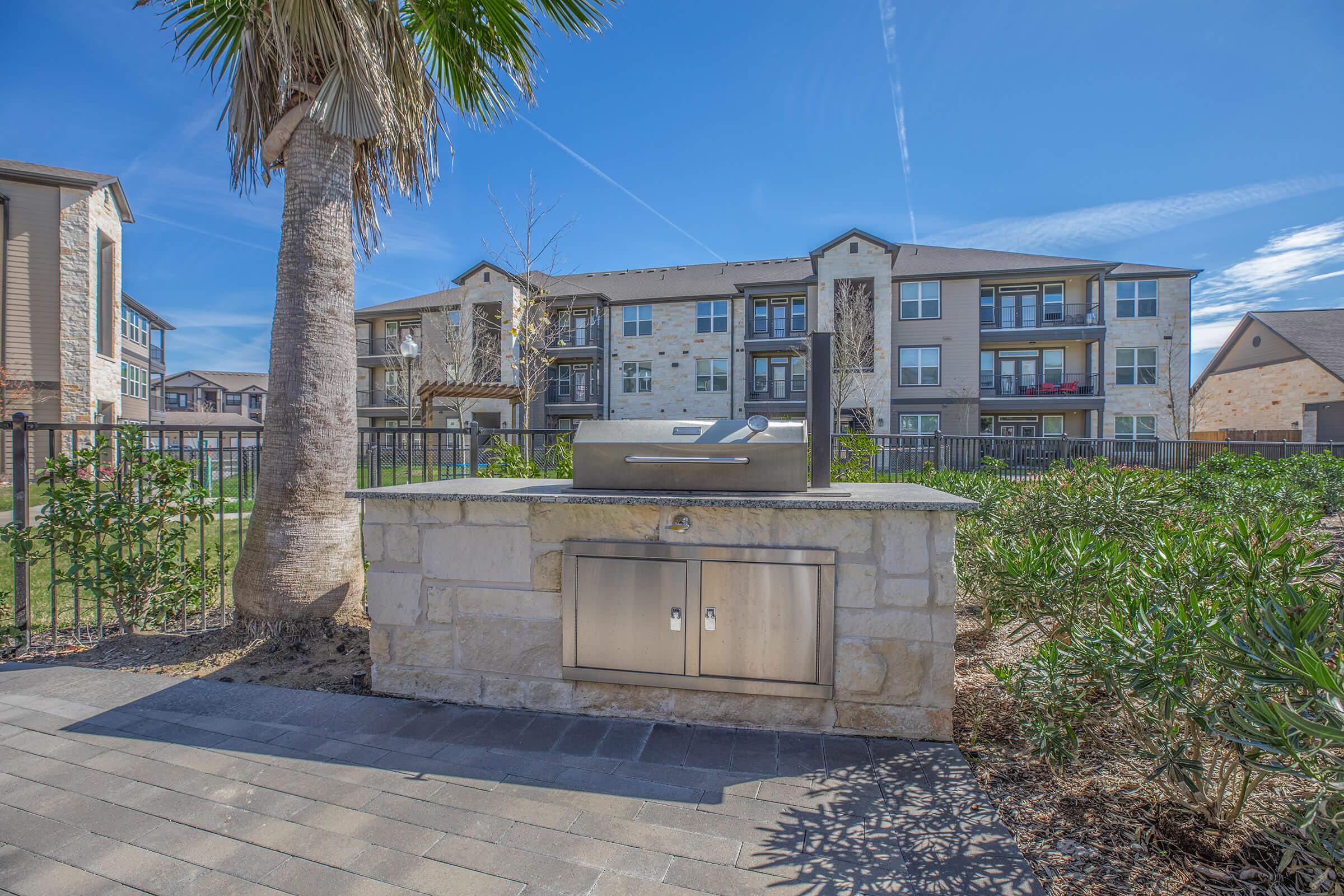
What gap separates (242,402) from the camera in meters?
60.1

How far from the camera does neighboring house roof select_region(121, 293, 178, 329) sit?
86.5 feet

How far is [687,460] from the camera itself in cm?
278

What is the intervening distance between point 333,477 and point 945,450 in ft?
25.5

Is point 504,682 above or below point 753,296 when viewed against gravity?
below

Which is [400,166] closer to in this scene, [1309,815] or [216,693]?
[216,693]

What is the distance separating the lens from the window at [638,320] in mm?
27859

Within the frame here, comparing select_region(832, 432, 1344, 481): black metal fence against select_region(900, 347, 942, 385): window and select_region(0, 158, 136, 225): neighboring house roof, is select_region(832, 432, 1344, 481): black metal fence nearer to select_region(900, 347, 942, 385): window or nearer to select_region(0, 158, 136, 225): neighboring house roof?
select_region(900, 347, 942, 385): window

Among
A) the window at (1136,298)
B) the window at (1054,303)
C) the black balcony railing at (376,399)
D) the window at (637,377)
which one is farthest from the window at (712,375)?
the window at (1136,298)

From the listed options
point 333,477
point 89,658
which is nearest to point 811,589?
point 333,477

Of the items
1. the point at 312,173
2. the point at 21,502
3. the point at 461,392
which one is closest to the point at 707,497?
the point at 312,173

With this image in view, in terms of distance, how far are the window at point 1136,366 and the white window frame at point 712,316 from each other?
16.6 m

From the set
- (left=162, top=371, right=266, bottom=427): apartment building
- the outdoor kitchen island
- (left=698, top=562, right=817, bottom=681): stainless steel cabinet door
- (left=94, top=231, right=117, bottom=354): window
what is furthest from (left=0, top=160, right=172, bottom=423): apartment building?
(left=162, top=371, right=266, bottom=427): apartment building

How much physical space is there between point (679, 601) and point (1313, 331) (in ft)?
124

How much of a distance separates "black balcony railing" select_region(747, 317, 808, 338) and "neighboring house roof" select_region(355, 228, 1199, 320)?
5.65 feet
